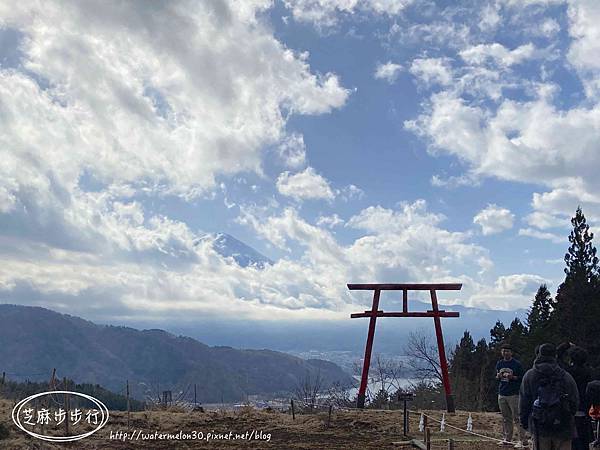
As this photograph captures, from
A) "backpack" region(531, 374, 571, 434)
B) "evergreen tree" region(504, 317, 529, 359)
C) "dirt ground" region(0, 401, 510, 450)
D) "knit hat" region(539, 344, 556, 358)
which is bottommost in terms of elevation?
"dirt ground" region(0, 401, 510, 450)

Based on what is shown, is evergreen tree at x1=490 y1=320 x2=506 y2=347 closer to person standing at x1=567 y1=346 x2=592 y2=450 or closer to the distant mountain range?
person standing at x1=567 y1=346 x2=592 y2=450

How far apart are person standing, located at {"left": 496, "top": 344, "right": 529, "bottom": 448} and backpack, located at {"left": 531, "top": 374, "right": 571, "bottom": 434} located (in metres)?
3.66

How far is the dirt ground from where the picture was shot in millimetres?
11539

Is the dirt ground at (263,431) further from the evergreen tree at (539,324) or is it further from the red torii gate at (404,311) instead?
the evergreen tree at (539,324)

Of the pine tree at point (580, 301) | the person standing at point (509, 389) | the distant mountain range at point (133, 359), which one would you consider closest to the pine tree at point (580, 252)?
the pine tree at point (580, 301)

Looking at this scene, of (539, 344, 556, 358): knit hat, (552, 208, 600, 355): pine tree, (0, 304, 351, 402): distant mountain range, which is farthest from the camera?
(0, 304, 351, 402): distant mountain range

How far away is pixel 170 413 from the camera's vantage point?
1566 cm

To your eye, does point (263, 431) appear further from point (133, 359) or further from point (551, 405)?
point (133, 359)

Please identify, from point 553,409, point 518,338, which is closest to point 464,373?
point 518,338

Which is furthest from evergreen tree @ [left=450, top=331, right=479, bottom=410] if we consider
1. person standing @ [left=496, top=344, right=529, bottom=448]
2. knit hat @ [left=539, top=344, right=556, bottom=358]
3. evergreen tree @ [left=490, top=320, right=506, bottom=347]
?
knit hat @ [left=539, top=344, right=556, bottom=358]

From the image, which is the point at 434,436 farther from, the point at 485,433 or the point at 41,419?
the point at 41,419

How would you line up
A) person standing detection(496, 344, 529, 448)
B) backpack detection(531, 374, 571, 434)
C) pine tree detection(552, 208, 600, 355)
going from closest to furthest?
backpack detection(531, 374, 571, 434)
person standing detection(496, 344, 529, 448)
pine tree detection(552, 208, 600, 355)

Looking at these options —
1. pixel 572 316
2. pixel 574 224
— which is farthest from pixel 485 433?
pixel 574 224

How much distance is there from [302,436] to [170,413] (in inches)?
173
